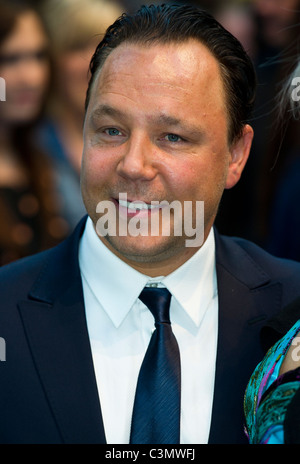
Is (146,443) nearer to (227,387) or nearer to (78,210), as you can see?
(227,387)

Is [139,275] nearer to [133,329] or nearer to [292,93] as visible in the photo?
[133,329]

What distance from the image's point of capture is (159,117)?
7.01 feet

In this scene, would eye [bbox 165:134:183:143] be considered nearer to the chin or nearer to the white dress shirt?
the chin

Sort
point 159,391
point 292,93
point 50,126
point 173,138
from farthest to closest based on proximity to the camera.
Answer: point 50,126 → point 292,93 → point 173,138 → point 159,391

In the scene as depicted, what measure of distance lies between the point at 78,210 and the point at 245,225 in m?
1.10

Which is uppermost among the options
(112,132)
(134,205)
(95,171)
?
(112,132)

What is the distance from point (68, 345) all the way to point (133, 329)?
0.22 m

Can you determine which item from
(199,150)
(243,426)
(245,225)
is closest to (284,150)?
(245,225)

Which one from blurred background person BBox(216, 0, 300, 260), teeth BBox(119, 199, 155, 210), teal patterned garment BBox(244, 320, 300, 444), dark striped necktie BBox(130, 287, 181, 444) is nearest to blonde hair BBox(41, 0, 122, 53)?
blurred background person BBox(216, 0, 300, 260)

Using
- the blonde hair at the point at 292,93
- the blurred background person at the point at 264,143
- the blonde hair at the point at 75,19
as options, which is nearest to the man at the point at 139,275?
the blonde hair at the point at 292,93

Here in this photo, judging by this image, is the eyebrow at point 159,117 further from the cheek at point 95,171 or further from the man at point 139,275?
the cheek at point 95,171

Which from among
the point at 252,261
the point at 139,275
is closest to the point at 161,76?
the point at 139,275

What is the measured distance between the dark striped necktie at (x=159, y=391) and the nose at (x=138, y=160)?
43cm

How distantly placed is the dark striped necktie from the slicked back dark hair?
71 centimetres
